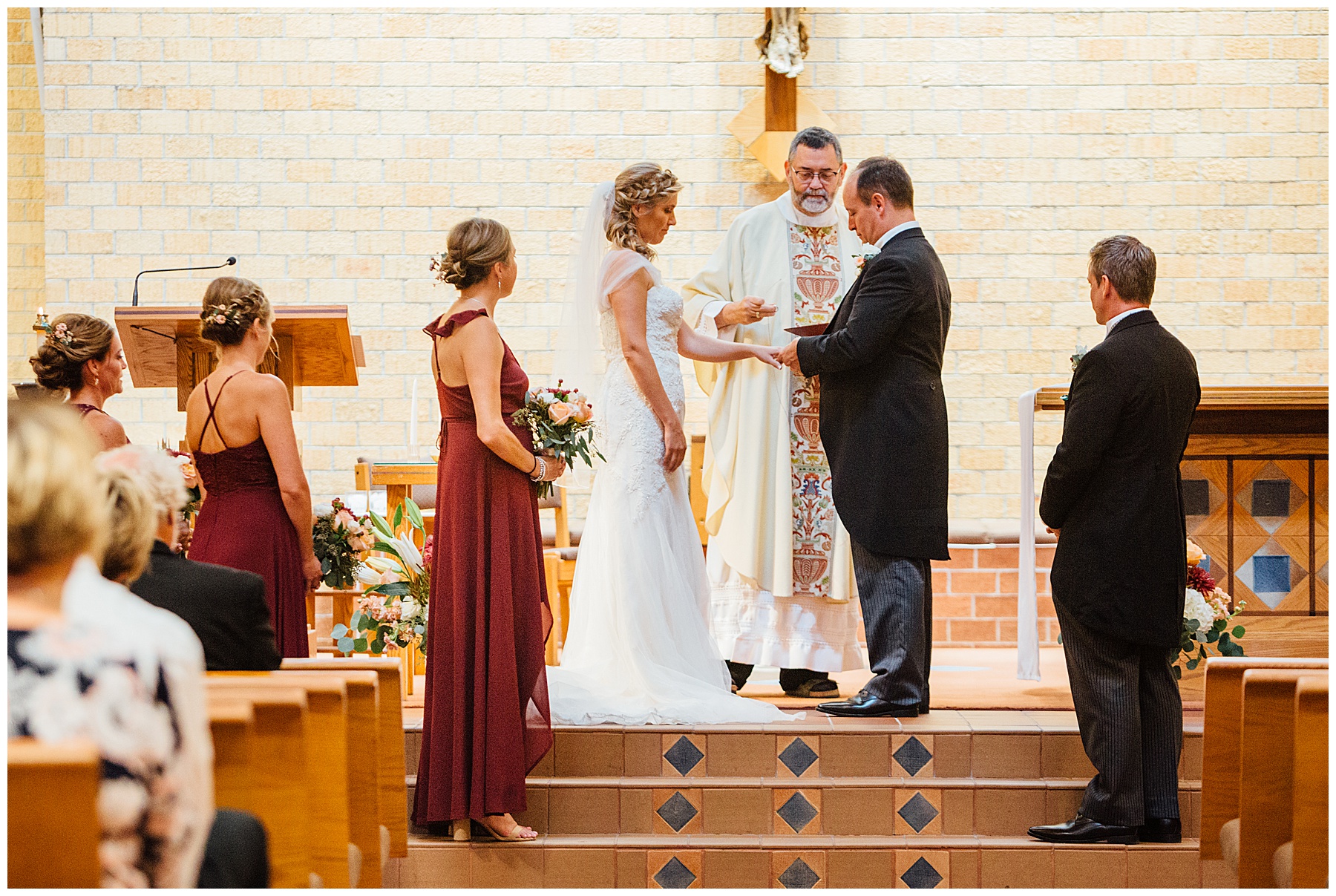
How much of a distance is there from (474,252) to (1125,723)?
2.20m

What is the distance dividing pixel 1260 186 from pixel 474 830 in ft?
19.6

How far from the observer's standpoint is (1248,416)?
182 inches

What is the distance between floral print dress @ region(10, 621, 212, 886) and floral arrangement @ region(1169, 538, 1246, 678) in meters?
3.15

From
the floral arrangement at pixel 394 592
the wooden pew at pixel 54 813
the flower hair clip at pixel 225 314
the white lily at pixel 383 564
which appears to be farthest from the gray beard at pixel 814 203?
the wooden pew at pixel 54 813

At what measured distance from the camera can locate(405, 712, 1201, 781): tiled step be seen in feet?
12.4

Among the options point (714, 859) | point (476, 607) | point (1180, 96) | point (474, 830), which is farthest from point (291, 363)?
point (1180, 96)

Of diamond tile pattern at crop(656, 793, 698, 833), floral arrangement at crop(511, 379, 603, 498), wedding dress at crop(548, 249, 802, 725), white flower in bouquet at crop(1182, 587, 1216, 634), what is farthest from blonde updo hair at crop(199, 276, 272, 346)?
white flower in bouquet at crop(1182, 587, 1216, 634)

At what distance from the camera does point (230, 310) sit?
3.30 meters

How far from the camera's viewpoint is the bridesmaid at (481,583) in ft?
11.1

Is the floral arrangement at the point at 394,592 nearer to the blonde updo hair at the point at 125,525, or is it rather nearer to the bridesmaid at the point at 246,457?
the bridesmaid at the point at 246,457

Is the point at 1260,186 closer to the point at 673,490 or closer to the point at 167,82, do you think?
the point at 673,490

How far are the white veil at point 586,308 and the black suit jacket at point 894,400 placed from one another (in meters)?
0.70

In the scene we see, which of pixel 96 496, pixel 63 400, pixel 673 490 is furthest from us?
pixel 673 490

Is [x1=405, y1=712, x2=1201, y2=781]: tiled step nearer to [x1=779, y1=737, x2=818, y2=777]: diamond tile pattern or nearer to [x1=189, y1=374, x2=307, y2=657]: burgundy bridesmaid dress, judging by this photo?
[x1=779, y1=737, x2=818, y2=777]: diamond tile pattern
